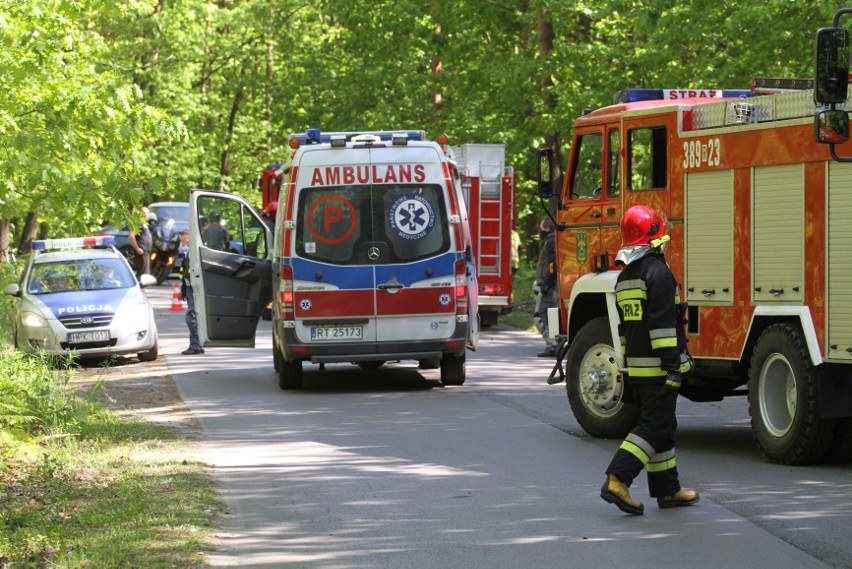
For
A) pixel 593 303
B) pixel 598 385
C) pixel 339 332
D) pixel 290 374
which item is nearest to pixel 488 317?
pixel 290 374

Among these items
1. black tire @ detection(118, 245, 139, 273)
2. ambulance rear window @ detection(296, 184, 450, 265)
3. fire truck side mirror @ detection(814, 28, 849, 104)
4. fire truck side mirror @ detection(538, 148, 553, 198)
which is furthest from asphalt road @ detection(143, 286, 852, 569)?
black tire @ detection(118, 245, 139, 273)

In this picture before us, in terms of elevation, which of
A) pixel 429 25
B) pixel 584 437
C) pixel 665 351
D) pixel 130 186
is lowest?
pixel 584 437

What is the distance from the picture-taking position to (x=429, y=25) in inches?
1426

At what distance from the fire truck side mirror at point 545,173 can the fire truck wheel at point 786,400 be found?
273 cm

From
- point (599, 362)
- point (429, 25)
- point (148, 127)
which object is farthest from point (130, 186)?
point (429, 25)

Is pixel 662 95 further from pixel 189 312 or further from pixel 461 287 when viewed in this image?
pixel 189 312

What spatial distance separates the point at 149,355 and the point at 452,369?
571cm

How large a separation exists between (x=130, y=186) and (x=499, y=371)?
5457 millimetres

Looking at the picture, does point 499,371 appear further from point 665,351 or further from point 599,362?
point 665,351

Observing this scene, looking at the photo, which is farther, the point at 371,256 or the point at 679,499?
the point at 371,256

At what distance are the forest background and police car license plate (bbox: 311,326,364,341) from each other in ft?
7.61

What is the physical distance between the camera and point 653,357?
8719 millimetres

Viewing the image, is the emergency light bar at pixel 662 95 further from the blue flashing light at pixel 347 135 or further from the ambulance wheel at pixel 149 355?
the ambulance wheel at pixel 149 355

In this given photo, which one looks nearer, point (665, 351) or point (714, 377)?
point (665, 351)
